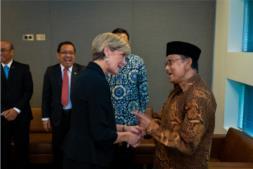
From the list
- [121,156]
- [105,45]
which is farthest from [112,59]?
[121,156]

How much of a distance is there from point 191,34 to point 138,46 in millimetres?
754

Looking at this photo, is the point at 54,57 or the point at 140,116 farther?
the point at 54,57

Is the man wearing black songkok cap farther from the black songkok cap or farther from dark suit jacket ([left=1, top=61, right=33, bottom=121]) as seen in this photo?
dark suit jacket ([left=1, top=61, right=33, bottom=121])

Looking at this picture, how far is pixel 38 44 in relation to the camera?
16.8 feet

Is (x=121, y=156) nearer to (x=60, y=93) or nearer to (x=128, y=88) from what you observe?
(x=128, y=88)

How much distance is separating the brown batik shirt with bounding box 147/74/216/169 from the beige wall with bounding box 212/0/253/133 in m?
1.75

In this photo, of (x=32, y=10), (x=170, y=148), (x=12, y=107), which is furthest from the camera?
(x=32, y=10)

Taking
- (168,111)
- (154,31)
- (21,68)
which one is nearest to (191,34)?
(154,31)

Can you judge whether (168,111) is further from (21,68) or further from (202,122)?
(21,68)

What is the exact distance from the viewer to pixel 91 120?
1.87 metres

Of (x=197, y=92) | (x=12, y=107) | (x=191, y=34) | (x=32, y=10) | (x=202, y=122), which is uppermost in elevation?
(x=32, y=10)

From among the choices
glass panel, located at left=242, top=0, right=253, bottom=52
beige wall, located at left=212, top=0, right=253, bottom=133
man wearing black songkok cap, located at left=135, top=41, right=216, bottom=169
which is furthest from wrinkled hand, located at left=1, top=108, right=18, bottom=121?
glass panel, located at left=242, top=0, right=253, bottom=52

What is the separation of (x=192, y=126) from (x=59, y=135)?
2.15 metres

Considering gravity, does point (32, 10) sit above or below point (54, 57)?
above
